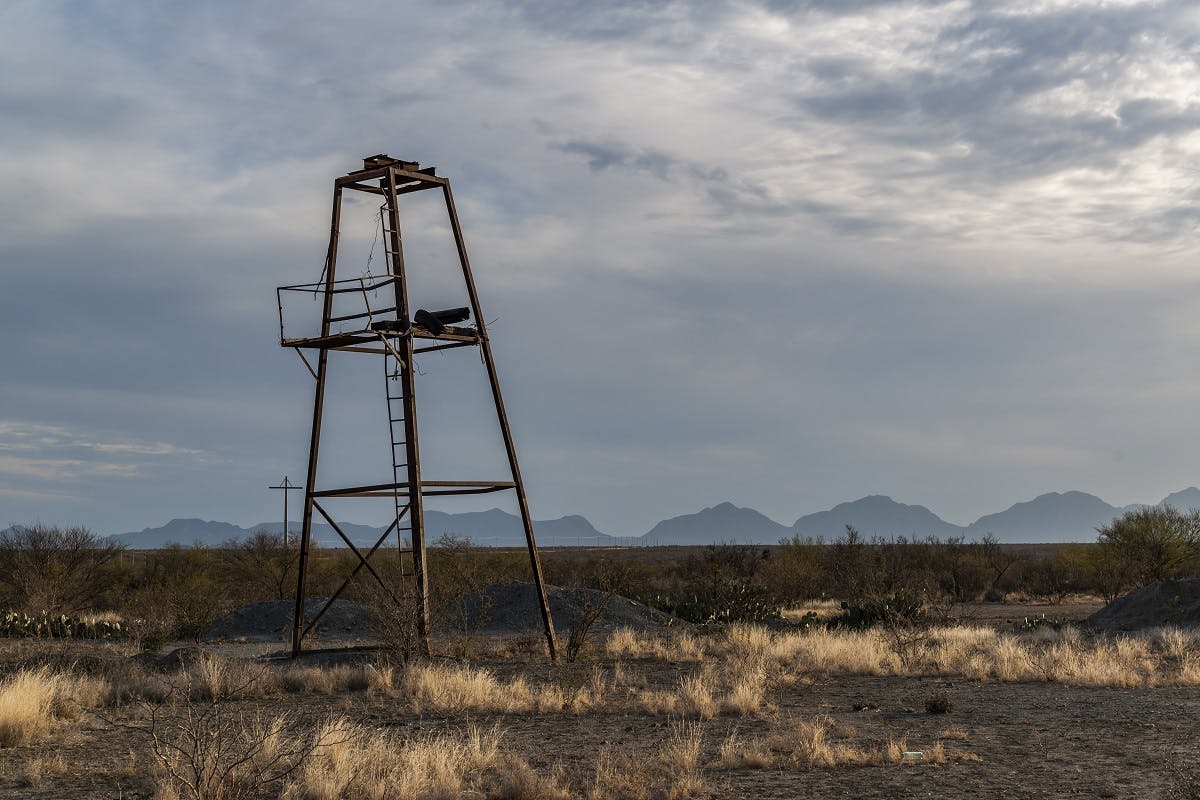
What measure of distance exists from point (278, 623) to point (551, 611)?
329 inches

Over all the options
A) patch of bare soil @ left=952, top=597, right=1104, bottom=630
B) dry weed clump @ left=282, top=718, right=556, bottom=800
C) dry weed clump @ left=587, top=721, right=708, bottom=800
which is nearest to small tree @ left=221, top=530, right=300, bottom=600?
patch of bare soil @ left=952, top=597, right=1104, bottom=630

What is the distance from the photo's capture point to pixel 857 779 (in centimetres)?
1119

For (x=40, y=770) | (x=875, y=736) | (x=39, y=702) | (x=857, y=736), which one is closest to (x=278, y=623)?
(x=39, y=702)

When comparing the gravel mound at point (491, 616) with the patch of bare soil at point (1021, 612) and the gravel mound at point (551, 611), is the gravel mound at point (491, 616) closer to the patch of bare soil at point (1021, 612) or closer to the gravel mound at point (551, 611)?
the gravel mound at point (551, 611)

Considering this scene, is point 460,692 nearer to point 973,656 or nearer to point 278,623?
point 973,656

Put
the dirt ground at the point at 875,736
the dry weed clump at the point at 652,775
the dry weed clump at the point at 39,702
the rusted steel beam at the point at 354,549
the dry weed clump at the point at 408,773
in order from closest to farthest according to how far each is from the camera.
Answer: the dry weed clump at the point at 408,773 → the dry weed clump at the point at 652,775 → the dirt ground at the point at 875,736 → the dry weed clump at the point at 39,702 → the rusted steel beam at the point at 354,549

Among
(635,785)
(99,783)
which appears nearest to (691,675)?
(635,785)

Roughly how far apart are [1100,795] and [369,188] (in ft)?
53.6

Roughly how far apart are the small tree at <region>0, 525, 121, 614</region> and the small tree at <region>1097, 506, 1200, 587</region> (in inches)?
1561

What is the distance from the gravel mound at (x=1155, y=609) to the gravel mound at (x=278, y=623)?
2072 cm

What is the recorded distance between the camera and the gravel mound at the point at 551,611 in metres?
30.2

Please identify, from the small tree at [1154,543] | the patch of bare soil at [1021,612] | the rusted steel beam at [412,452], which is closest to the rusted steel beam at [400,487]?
the rusted steel beam at [412,452]

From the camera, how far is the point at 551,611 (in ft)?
107

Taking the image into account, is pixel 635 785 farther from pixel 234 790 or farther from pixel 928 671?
pixel 928 671
